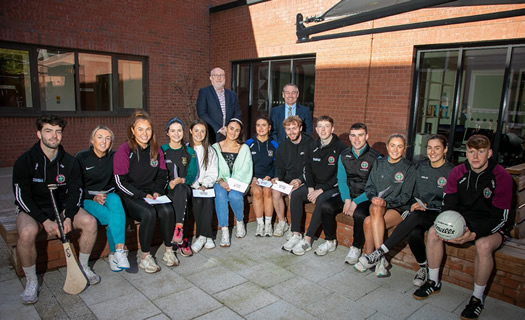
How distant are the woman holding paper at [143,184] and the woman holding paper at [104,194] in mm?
112

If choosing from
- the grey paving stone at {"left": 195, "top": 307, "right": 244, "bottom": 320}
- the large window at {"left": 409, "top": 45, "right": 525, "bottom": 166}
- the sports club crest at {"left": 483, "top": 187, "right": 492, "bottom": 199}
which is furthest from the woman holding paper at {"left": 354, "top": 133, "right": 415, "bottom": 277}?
the large window at {"left": 409, "top": 45, "right": 525, "bottom": 166}

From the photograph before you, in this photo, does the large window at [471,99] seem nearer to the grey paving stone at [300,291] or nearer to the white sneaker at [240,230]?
the white sneaker at [240,230]

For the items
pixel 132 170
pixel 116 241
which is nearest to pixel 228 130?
pixel 132 170

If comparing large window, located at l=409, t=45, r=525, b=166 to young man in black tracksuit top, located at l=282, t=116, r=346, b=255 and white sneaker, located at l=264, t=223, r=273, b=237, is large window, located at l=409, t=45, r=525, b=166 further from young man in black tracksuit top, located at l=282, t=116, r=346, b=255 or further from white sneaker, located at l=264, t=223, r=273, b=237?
white sneaker, located at l=264, t=223, r=273, b=237

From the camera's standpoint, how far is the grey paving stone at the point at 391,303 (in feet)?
9.95

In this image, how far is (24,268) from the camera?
3.14 m

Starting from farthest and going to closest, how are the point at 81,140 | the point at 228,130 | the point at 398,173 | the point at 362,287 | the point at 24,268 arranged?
Result: the point at 81,140 < the point at 228,130 < the point at 398,173 < the point at 362,287 < the point at 24,268

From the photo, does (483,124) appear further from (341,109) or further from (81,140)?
(81,140)

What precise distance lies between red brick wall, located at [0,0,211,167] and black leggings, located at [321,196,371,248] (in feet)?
22.8

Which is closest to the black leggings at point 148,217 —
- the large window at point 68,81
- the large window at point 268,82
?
the large window at point 268,82

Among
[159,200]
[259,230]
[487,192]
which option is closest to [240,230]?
[259,230]

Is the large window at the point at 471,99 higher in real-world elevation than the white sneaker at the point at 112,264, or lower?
higher

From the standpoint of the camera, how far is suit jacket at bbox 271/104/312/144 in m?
5.66

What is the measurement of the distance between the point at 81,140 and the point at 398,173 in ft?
25.1
